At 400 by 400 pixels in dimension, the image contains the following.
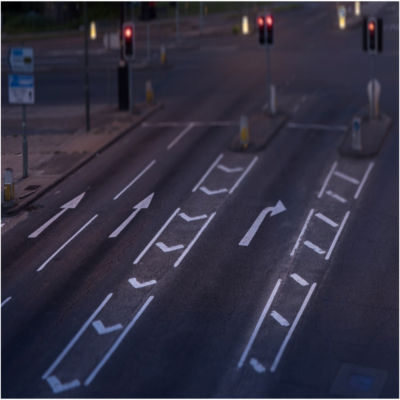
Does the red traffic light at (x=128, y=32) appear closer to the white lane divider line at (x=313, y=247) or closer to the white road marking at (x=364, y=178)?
the white road marking at (x=364, y=178)

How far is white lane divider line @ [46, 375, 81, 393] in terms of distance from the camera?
17.4 meters

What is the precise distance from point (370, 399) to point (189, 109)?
27.4m

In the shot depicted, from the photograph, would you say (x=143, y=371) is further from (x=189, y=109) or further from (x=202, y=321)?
(x=189, y=109)

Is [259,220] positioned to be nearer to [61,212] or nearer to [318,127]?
[61,212]

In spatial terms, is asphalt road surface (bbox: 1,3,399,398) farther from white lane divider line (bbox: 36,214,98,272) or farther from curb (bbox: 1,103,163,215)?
curb (bbox: 1,103,163,215)

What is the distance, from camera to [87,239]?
2592 centimetres

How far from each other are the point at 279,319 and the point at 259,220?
7075mm

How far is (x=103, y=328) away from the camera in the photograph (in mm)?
20016

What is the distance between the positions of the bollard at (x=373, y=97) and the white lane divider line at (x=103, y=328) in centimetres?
2147

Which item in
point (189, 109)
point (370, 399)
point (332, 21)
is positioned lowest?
point (370, 399)

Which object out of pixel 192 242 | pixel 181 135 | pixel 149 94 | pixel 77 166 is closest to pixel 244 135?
pixel 181 135

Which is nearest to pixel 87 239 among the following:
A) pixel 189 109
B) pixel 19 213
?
pixel 19 213

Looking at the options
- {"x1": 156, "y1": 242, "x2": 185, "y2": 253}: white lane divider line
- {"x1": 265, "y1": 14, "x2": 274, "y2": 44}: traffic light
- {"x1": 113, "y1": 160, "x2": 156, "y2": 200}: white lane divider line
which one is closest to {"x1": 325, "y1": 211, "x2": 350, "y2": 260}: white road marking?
{"x1": 156, "y1": 242, "x2": 185, "y2": 253}: white lane divider line

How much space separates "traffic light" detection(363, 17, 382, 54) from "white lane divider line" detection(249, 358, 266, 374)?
22.5 metres
